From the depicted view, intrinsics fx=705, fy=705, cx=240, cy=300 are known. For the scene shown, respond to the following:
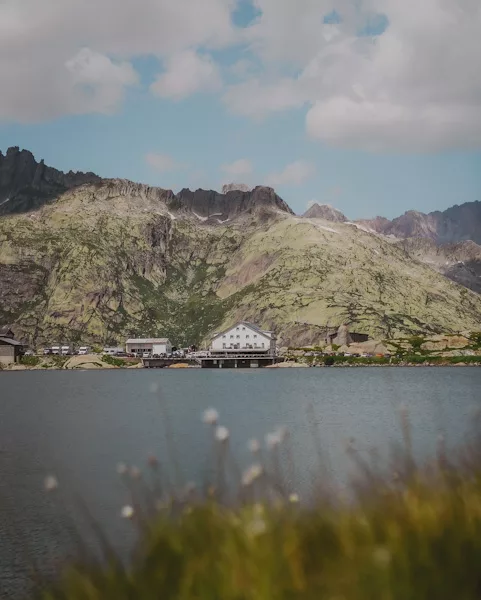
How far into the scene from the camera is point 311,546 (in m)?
8.88

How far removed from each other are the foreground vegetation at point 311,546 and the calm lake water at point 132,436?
1320mm

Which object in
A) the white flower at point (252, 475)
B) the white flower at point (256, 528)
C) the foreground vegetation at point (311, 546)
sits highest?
the white flower at point (252, 475)

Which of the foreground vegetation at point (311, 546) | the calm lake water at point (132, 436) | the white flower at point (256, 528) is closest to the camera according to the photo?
the foreground vegetation at point (311, 546)

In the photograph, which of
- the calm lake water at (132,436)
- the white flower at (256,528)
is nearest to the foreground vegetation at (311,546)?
the white flower at (256,528)

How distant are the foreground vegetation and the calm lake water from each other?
1320 millimetres

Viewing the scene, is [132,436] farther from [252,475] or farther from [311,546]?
[311,546]

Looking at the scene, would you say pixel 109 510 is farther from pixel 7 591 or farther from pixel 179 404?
pixel 179 404

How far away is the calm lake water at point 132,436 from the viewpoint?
26031 millimetres

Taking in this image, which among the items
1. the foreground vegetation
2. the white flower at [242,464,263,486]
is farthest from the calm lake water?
the white flower at [242,464,263,486]

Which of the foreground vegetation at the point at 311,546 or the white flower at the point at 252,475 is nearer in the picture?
the foreground vegetation at the point at 311,546

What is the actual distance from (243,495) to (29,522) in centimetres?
2053

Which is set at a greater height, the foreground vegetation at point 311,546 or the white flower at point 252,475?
the white flower at point 252,475

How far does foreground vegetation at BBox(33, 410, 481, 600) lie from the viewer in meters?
7.06

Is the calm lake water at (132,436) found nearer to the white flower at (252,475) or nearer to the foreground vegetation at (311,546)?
the foreground vegetation at (311,546)
